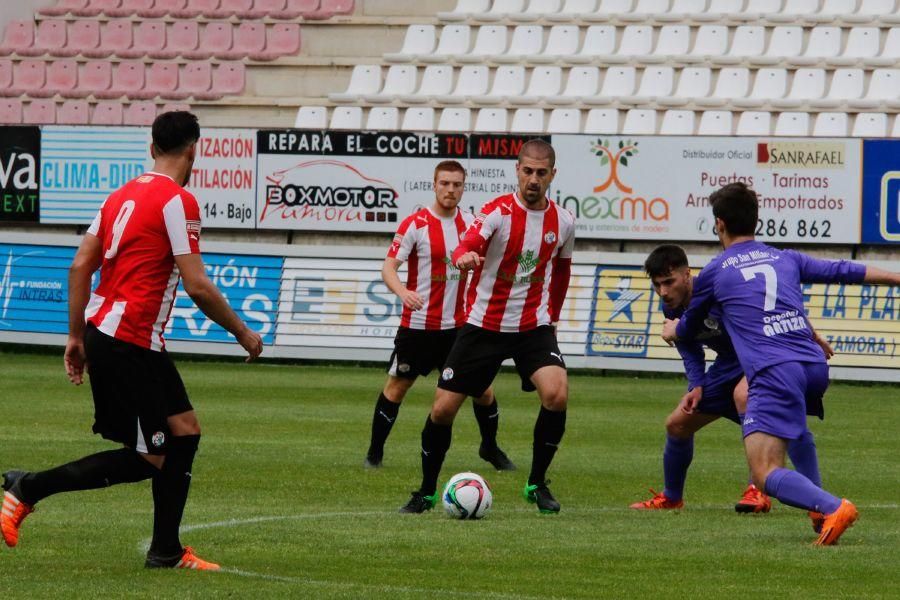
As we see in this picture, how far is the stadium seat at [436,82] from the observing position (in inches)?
1035

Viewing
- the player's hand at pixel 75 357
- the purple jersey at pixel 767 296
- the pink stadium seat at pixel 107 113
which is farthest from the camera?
the pink stadium seat at pixel 107 113

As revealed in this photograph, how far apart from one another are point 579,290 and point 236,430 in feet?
26.8

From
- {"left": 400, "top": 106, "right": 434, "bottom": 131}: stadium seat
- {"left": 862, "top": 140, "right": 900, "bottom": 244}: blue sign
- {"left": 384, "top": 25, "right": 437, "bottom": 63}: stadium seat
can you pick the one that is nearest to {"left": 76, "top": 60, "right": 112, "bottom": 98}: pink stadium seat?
{"left": 384, "top": 25, "right": 437, "bottom": 63}: stadium seat

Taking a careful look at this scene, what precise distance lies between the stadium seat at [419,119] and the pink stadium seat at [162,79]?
→ 473 cm

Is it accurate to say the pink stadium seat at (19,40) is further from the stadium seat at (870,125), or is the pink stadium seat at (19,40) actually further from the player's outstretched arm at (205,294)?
the player's outstretched arm at (205,294)

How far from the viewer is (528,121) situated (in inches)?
975

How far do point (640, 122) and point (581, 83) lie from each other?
1629 mm

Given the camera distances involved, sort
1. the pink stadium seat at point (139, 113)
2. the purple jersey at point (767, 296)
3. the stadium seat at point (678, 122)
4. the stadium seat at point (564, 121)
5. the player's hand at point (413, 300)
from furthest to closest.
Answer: the pink stadium seat at point (139, 113), the stadium seat at point (564, 121), the stadium seat at point (678, 122), the player's hand at point (413, 300), the purple jersey at point (767, 296)

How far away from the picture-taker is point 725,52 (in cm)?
2528

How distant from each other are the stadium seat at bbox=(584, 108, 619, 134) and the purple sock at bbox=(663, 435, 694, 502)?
14.4m

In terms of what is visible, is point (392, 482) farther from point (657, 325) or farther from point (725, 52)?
point (725, 52)

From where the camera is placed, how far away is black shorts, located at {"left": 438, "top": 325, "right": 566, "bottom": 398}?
979 centimetres

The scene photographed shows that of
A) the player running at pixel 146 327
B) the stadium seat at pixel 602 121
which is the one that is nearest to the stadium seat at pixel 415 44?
the stadium seat at pixel 602 121

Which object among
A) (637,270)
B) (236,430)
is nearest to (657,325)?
(637,270)
